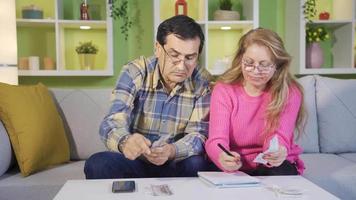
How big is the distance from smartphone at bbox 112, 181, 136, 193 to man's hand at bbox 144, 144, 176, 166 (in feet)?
0.61

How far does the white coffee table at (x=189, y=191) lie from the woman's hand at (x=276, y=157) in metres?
0.11

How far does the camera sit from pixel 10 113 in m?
1.68

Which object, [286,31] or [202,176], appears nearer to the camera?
[202,176]

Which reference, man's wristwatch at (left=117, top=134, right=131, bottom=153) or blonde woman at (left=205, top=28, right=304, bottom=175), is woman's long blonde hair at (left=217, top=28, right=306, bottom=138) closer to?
blonde woman at (left=205, top=28, right=304, bottom=175)

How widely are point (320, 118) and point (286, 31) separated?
82 centimetres

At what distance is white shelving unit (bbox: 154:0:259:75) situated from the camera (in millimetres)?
2568

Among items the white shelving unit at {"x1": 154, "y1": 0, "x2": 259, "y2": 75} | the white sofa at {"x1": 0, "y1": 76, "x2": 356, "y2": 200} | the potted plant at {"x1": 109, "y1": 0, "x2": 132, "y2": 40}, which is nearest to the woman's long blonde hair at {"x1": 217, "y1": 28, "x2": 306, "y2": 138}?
the white sofa at {"x1": 0, "y1": 76, "x2": 356, "y2": 200}

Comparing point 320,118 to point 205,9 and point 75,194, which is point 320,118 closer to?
point 205,9

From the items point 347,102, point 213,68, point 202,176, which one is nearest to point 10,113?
point 202,176

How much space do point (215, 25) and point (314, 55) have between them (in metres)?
0.70

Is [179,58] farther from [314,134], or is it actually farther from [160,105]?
[314,134]

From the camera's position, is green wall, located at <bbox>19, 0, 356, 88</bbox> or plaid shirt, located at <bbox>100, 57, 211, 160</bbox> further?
green wall, located at <bbox>19, 0, 356, 88</bbox>

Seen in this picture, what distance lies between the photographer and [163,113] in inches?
62.0

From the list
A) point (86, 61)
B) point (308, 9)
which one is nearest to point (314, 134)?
point (308, 9)
